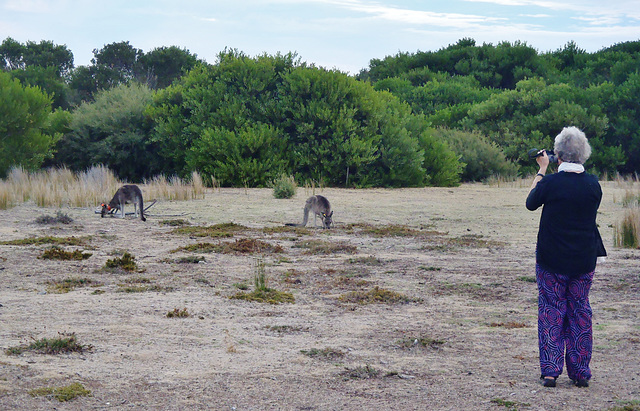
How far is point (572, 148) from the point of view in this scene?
5766mm

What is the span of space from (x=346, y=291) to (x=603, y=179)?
24923mm

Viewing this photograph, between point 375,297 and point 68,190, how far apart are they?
13420 mm

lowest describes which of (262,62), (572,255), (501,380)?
(501,380)

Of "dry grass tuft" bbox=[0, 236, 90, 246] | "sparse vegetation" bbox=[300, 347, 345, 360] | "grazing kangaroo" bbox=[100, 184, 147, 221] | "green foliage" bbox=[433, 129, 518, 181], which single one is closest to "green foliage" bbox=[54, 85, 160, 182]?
"green foliage" bbox=[433, 129, 518, 181]

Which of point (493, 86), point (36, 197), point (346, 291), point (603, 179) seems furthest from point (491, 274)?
point (493, 86)

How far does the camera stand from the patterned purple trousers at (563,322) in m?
5.78

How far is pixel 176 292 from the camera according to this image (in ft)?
30.2

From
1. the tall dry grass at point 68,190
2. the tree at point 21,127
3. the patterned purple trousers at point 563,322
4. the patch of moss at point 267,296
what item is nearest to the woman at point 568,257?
the patterned purple trousers at point 563,322

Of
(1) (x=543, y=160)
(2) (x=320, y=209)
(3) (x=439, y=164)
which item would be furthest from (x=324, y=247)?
(3) (x=439, y=164)

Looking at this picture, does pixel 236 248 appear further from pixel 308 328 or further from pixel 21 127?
pixel 21 127

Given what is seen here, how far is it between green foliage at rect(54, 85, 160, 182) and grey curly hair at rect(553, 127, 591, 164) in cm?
2370

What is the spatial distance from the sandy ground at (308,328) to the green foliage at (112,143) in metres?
14.2

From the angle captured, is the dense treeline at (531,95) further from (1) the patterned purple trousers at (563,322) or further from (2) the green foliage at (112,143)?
(1) the patterned purple trousers at (563,322)

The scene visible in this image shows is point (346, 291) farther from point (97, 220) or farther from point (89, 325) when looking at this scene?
point (97, 220)
